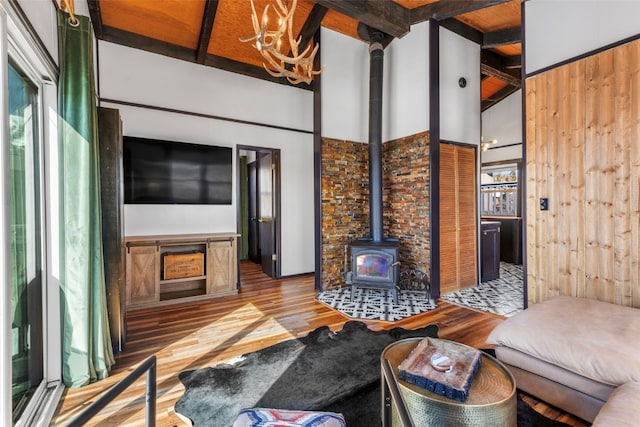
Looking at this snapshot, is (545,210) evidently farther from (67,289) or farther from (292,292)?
(67,289)

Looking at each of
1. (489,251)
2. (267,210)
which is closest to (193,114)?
(267,210)

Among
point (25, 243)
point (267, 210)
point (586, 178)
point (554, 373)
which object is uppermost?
point (586, 178)

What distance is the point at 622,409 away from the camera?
1246mm

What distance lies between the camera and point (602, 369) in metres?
1.55

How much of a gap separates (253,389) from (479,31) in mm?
5711

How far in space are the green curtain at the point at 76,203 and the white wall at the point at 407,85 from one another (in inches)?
151

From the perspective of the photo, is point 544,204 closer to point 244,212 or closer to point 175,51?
point 175,51

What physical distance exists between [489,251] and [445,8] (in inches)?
148

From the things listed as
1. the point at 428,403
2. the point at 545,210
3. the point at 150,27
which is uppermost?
the point at 150,27

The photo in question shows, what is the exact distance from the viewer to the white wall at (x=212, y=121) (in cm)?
394

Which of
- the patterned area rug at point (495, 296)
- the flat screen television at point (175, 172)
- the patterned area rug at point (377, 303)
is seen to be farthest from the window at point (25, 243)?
the patterned area rug at point (495, 296)

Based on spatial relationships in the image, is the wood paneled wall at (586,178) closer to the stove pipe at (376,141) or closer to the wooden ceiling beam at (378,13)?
the stove pipe at (376,141)

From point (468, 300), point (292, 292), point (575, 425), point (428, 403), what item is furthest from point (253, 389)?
point (468, 300)

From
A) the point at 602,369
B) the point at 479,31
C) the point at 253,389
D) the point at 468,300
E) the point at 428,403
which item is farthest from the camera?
the point at 479,31
